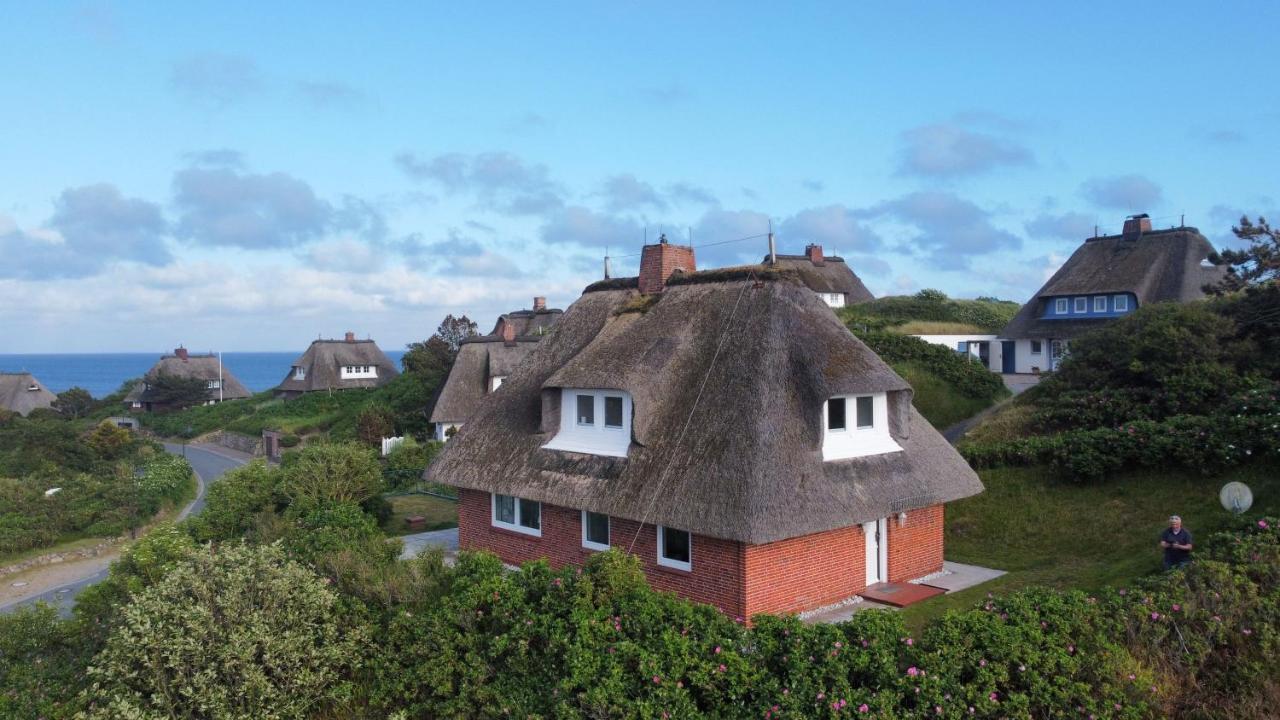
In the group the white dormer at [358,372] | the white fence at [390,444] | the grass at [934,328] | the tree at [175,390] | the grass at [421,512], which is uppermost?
the grass at [934,328]

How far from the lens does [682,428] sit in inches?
623

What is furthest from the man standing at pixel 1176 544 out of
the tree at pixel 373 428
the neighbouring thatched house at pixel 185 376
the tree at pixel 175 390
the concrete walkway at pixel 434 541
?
the tree at pixel 175 390

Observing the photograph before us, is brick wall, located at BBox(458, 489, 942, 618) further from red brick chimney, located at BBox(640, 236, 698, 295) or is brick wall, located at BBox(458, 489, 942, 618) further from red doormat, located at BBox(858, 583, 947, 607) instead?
red brick chimney, located at BBox(640, 236, 698, 295)

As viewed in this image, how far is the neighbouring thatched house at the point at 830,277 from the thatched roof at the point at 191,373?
51.9 metres

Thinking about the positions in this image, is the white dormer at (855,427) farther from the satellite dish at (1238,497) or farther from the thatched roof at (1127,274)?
the thatched roof at (1127,274)

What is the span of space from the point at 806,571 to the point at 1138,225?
1319 inches

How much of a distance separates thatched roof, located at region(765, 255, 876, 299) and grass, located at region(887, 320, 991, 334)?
318 inches

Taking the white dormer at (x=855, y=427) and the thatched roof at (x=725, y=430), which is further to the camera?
the white dormer at (x=855, y=427)

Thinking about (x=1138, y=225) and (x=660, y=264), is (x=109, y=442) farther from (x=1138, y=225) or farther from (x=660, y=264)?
(x=1138, y=225)

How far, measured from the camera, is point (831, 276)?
55.6m

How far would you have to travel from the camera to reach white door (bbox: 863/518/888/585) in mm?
16672

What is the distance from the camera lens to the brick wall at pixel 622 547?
14.5 metres

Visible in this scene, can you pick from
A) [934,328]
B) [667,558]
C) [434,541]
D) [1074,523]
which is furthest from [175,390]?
[1074,523]

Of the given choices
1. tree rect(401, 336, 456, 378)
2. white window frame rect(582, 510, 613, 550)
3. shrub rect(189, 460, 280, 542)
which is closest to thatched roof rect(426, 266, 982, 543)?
white window frame rect(582, 510, 613, 550)
